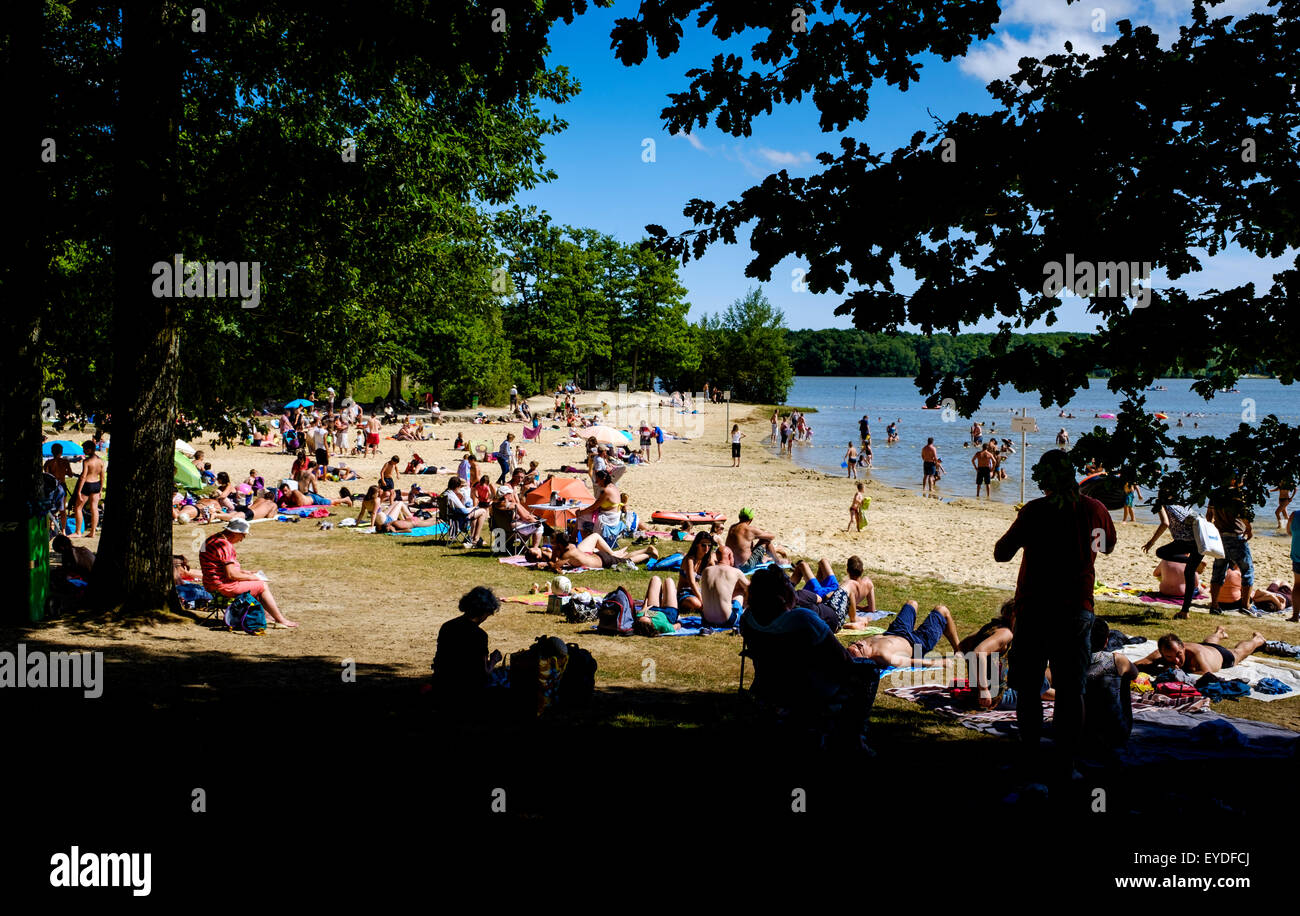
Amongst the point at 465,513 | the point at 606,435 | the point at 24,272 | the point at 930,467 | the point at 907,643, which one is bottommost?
the point at 907,643

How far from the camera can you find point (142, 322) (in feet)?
28.2

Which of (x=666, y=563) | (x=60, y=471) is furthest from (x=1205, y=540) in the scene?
(x=60, y=471)

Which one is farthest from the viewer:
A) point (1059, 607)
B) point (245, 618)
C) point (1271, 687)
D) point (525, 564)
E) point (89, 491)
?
point (89, 491)

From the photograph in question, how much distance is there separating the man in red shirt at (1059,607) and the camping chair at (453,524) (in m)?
11.7

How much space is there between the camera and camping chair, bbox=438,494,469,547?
15586 mm

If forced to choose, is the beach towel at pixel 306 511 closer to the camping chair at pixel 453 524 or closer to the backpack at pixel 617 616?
the camping chair at pixel 453 524

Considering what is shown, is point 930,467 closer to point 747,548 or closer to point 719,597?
point 747,548

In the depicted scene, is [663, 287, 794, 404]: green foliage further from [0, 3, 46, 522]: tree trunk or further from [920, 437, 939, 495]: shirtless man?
[0, 3, 46, 522]: tree trunk

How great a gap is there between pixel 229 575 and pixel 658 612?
475 cm

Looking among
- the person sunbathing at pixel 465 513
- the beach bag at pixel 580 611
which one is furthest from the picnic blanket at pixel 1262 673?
the person sunbathing at pixel 465 513

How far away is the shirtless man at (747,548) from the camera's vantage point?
12656 millimetres

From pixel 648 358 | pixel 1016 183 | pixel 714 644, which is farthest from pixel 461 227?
pixel 648 358
